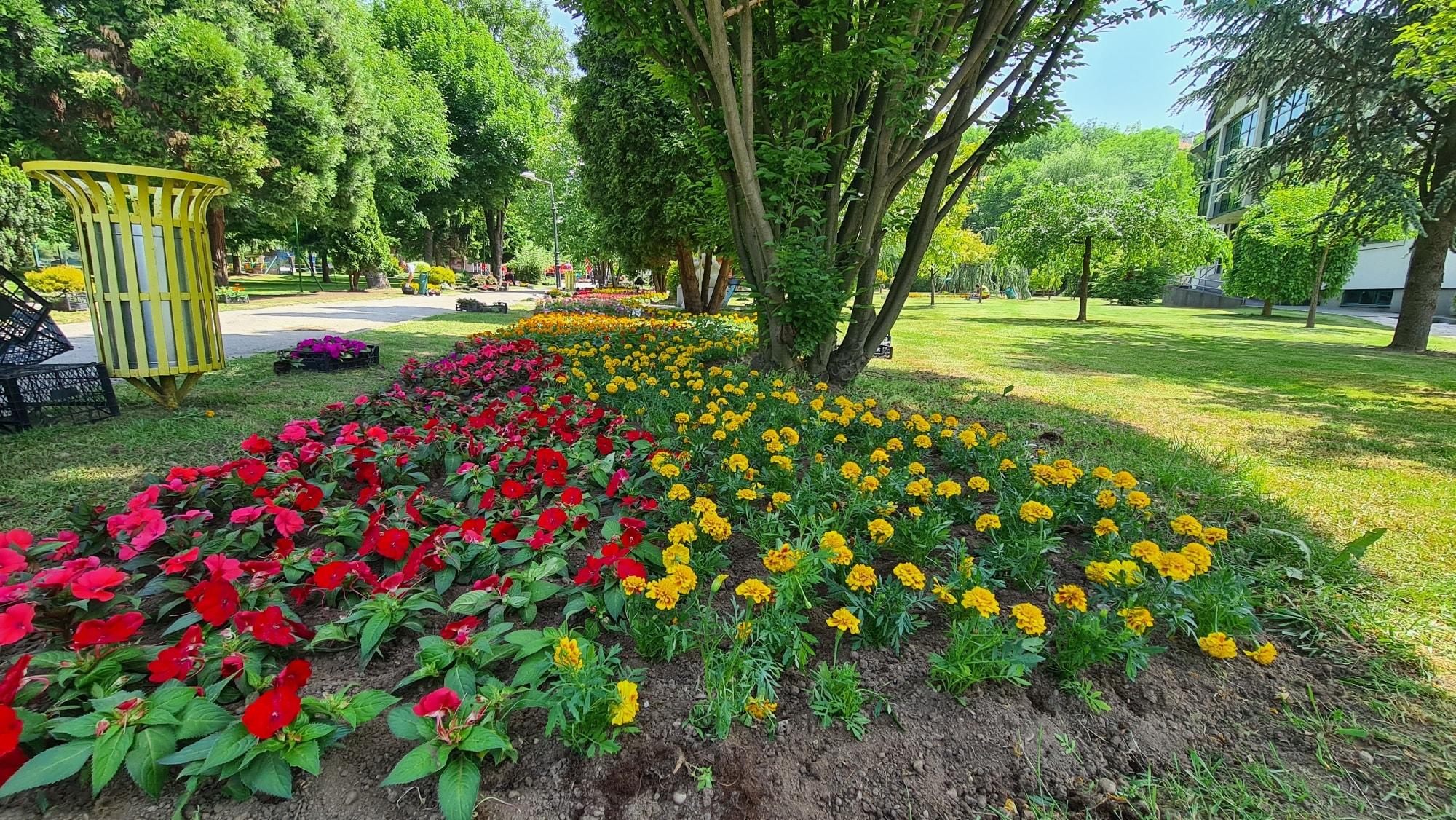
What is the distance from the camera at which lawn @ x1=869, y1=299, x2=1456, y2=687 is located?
98.2 inches

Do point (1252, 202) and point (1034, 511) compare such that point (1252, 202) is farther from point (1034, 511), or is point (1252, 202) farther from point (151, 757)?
point (151, 757)

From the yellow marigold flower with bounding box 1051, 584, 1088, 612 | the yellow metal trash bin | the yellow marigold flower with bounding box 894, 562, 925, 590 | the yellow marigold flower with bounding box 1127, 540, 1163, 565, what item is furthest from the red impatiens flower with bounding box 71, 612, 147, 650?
the yellow metal trash bin

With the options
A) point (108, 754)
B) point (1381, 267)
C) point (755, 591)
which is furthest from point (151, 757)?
point (1381, 267)

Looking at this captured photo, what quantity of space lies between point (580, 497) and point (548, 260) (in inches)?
2174

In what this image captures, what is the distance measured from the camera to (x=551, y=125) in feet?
103

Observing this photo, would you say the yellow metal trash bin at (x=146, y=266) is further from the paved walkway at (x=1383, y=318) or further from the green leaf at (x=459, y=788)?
the paved walkway at (x=1383, y=318)

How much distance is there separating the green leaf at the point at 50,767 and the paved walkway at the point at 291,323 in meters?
5.20

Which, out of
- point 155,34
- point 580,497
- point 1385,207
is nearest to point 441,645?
point 580,497

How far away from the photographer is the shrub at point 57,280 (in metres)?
14.7

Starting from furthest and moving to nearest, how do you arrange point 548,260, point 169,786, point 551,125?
point 548,260 < point 551,125 < point 169,786

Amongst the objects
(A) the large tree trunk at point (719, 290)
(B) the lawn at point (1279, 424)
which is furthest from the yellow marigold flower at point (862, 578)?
(A) the large tree trunk at point (719, 290)

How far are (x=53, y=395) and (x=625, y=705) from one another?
5.21 metres

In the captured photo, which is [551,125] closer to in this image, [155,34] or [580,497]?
[155,34]

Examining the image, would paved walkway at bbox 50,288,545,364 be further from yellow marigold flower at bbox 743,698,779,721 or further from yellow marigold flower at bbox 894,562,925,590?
yellow marigold flower at bbox 894,562,925,590
